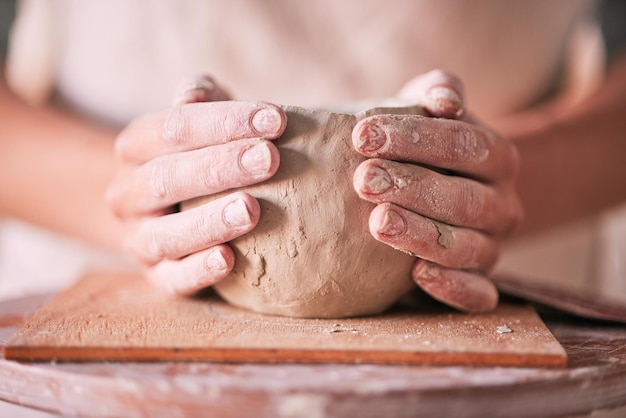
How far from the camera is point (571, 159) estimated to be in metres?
1.35

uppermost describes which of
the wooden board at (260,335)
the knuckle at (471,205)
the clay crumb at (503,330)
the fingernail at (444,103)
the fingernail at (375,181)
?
the fingernail at (444,103)

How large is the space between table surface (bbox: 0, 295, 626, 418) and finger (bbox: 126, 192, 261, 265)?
0.16m

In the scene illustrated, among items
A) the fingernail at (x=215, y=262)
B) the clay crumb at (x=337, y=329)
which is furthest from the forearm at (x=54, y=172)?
the clay crumb at (x=337, y=329)

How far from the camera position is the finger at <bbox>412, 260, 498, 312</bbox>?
0.78 meters

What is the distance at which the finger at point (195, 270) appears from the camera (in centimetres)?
75

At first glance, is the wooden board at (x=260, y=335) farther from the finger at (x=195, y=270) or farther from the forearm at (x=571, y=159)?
the forearm at (x=571, y=159)

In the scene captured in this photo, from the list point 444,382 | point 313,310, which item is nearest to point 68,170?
point 313,310

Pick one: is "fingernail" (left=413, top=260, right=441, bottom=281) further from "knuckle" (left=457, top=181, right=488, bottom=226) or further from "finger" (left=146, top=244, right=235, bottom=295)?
"finger" (left=146, top=244, right=235, bottom=295)

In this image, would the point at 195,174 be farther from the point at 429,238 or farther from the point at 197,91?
the point at 429,238

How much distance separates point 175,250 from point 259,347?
8.3 inches

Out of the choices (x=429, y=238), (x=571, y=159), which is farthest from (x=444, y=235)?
(x=571, y=159)

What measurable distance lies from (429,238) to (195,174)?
0.25 meters

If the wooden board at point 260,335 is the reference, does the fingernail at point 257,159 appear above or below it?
above

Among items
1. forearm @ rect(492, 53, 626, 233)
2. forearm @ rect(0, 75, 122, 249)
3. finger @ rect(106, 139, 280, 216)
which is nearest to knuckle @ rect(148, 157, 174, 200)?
finger @ rect(106, 139, 280, 216)
